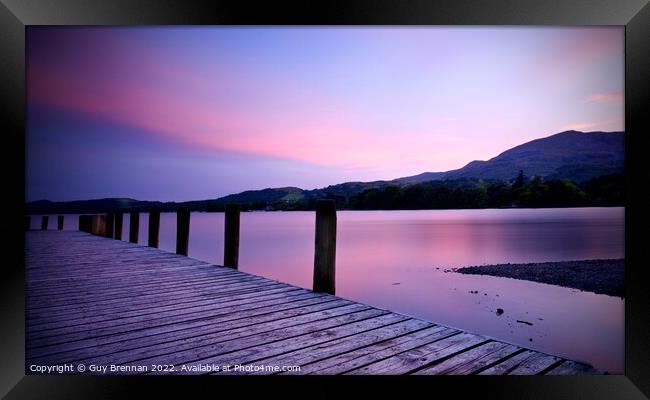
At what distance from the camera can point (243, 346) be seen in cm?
206

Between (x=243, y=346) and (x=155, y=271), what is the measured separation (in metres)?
2.80

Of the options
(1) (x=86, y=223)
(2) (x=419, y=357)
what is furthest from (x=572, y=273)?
(1) (x=86, y=223)

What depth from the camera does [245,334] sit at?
7.32 feet

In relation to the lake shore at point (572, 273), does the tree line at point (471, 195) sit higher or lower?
higher

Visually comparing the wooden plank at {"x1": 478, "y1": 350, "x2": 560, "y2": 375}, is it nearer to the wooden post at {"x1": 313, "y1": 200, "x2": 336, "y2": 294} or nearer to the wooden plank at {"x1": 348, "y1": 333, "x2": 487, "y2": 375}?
the wooden plank at {"x1": 348, "y1": 333, "x2": 487, "y2": 375}

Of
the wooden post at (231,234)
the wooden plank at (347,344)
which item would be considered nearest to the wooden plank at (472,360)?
the wooden plank at (347,344)

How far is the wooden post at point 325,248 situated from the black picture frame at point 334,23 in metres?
1.52

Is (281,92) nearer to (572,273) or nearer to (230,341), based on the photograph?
(230,341)

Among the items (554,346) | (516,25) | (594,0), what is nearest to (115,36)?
(516,25)

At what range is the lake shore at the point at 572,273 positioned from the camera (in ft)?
30.3

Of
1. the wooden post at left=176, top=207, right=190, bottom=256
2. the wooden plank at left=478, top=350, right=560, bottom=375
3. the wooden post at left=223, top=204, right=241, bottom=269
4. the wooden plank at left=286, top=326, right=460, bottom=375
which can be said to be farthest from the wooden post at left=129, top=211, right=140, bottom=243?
the wooden plank at left=478, top=350, right=560, bottom=375

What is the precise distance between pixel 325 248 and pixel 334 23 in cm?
183

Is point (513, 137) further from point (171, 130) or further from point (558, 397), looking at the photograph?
point (171, 130)

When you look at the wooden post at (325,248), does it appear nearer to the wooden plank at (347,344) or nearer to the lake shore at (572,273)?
the wooden plank at (347,344)
